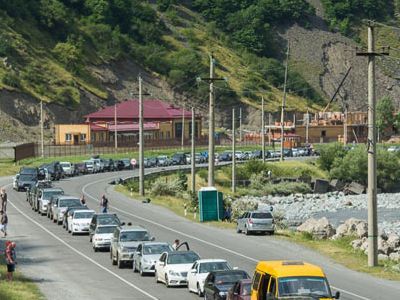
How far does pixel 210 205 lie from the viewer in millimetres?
58844

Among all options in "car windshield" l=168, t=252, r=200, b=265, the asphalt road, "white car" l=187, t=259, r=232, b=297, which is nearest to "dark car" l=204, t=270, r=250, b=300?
"white car" l=187, t=259, r=232, b=297

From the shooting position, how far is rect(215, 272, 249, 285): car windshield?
97.0 feet

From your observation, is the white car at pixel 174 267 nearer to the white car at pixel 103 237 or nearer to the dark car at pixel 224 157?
the white car at pixel 103 237

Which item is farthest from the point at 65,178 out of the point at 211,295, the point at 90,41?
the point at 90,41

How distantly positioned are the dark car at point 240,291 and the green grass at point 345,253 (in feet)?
35.0

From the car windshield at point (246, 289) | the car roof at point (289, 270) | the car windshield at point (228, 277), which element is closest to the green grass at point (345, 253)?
the car windshield at point (228, 277)

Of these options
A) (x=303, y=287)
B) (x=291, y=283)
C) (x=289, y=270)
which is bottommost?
(x=303, y=287)

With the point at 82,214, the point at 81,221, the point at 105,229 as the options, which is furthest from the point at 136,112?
the point at 105,229

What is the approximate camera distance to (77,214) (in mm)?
51969

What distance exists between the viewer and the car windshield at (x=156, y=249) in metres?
37.5

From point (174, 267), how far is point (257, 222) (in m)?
17.4

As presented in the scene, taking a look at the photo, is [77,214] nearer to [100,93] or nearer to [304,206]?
[304,206]

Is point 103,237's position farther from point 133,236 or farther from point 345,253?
point 345,253

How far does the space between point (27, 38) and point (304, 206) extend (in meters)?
89.4
